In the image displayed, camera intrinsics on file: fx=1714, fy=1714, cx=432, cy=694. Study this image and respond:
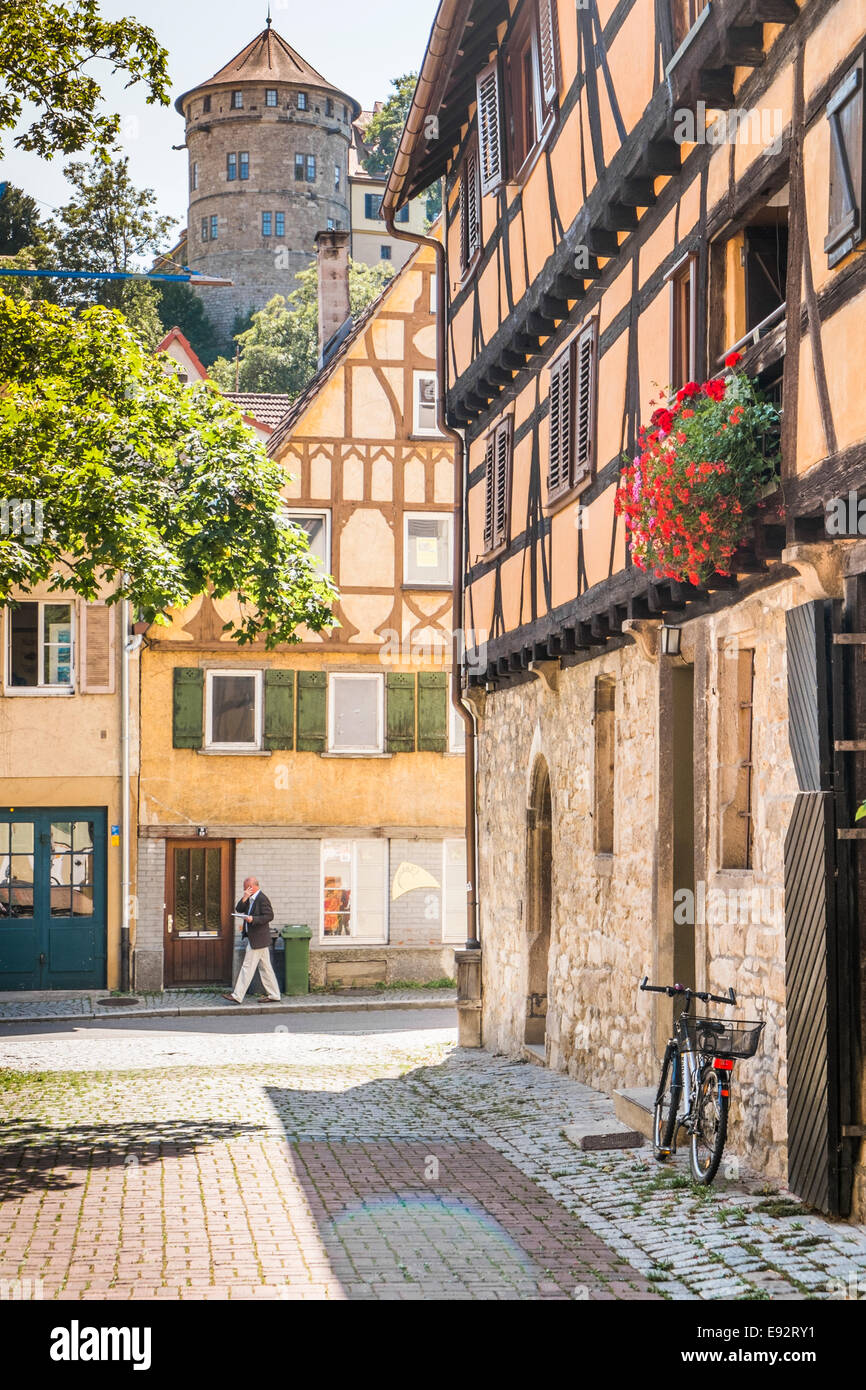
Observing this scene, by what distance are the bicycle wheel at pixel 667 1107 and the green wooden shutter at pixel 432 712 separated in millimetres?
16530

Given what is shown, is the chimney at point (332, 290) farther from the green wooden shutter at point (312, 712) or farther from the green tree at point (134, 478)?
the green tree at point (134, 478)

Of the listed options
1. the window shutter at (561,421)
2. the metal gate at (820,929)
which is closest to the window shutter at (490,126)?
the window shutter at (561,421)

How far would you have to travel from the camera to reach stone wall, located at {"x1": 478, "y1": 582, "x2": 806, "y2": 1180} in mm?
8992

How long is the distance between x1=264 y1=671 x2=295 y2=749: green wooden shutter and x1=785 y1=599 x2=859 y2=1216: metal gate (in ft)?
59.5

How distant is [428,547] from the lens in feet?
88.4

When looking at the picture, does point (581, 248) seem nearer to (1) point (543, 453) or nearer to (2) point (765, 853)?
(1) point (543, 453)

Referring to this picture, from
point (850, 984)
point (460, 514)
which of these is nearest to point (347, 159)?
point (460, 514)

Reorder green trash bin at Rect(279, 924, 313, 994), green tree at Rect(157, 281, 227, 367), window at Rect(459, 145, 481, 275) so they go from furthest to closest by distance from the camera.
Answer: green tree at Rect(157, 281, 227, 367), green trash bin at Rect(279, 924, 313, 994), window at Rect(459, 145, 481, 275)

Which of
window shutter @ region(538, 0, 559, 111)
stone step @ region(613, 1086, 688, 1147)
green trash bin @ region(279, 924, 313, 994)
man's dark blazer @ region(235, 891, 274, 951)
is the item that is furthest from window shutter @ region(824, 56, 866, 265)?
green trash bin @ region(279, 924, 313, 994)

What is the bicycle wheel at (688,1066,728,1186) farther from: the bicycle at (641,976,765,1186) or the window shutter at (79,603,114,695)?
the window shutter at (79,603,114,695)

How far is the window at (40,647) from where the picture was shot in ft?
85.0

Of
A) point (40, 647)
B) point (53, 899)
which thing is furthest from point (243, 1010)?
point (40, 647)

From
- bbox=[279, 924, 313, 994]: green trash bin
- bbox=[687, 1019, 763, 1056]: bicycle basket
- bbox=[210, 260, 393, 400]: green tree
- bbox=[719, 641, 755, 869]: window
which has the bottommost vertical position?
bbox=[279, 924, 313, 994]: green trash bin
